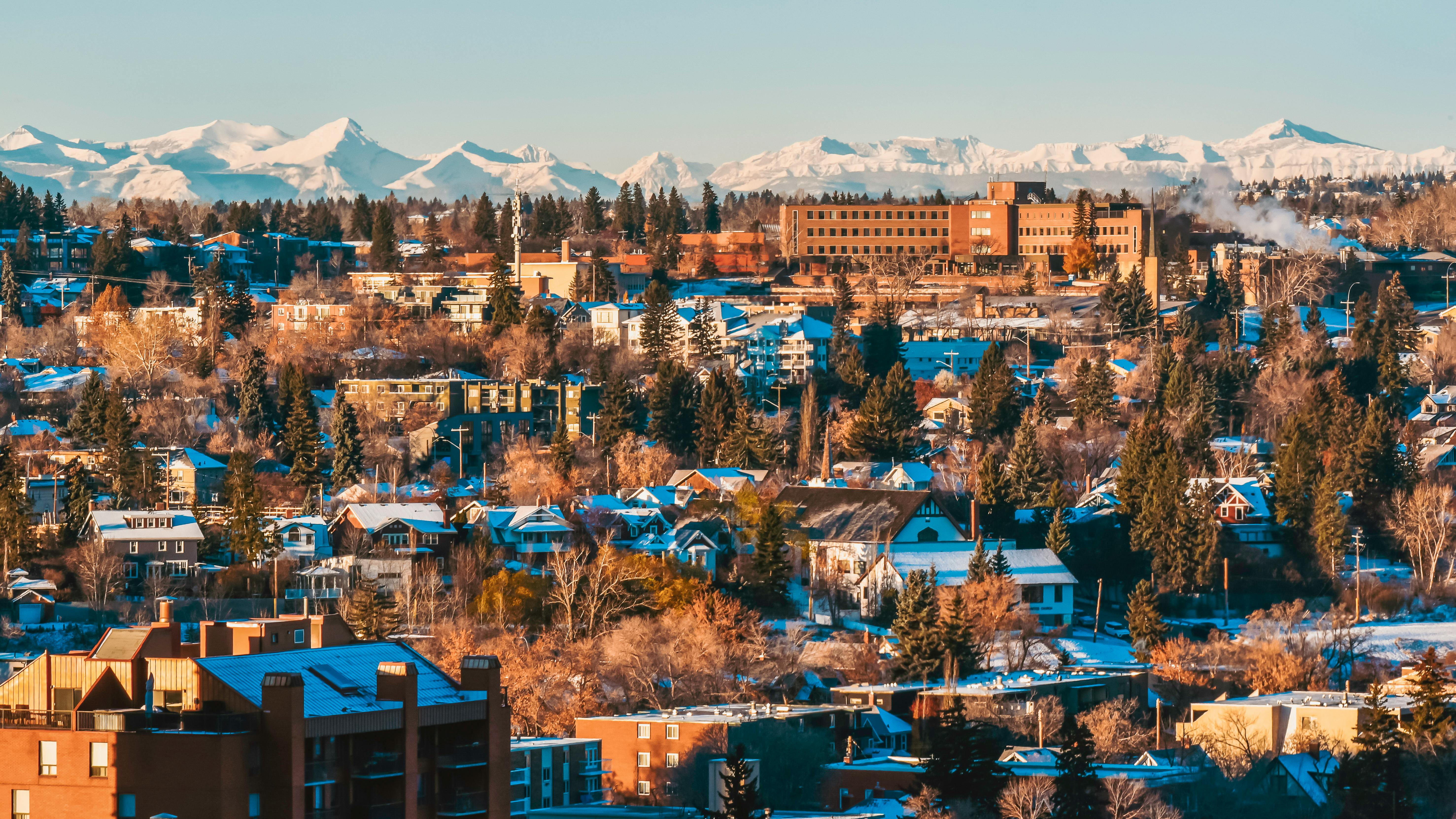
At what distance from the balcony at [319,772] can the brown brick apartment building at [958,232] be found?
95853 millimetres

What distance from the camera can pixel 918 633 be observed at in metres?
62.5

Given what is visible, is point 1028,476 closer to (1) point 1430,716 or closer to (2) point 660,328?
(2) point 660,328

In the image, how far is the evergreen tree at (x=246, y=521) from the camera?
2835 inches

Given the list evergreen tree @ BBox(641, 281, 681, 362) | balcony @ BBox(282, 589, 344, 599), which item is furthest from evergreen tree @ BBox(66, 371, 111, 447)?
evergreen tree @ BBox(641, 281, 681, 362)

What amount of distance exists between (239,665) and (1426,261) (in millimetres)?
106018

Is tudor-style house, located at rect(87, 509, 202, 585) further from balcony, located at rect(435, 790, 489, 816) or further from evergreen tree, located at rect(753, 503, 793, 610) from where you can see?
balcony, located at rect(435, 790, 489, 816)

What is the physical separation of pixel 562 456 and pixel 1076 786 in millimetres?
38937

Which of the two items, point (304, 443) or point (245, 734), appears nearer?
point (245, 734)

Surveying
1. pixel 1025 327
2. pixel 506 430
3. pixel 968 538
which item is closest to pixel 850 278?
pixel 1025 327

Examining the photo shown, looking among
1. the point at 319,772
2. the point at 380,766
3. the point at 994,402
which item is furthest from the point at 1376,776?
the point at 994,402

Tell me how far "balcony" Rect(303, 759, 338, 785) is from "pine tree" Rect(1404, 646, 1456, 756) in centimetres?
2730

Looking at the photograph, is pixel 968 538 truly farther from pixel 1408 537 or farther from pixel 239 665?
pixel 239 665

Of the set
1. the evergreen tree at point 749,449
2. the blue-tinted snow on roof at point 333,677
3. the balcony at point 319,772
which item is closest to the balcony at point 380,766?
the balcony at point 319,772

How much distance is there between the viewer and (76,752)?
32875 millimetres
